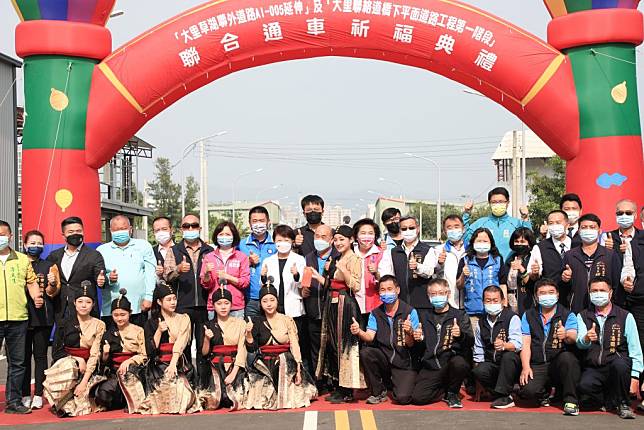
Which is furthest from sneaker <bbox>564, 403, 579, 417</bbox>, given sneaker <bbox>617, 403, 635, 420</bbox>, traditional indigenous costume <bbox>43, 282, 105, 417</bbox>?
traditional indigenous costume <bbox>43, 282, 105, 417</bbox>

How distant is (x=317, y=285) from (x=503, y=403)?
1.92 meters

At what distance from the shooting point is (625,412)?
6.91 m

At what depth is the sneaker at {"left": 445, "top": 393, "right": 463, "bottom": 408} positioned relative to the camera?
7434mm

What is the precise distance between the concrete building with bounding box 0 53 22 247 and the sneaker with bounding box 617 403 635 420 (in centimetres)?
1304

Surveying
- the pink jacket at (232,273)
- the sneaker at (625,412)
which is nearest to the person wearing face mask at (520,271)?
the sneaker at (625,412)

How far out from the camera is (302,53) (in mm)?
11133

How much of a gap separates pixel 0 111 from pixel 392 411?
39.3ft

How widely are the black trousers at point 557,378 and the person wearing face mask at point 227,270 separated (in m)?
2.61

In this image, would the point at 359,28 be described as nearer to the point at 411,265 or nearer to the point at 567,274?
the point at 411,265

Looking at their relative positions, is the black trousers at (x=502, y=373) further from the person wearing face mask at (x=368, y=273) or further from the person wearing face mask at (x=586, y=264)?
the person wearing face mask at (x=368, y=273)

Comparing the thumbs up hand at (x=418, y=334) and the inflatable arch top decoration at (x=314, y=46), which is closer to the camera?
the thumbs up hand at (x=418, y=334)

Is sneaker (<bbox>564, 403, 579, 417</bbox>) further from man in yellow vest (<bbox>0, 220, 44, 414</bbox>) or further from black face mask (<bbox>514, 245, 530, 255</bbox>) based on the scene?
man in yellow vest (<bbox>0, 220, 44, 414</bbox>)

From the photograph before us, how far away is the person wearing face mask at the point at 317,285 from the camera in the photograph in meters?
8.00

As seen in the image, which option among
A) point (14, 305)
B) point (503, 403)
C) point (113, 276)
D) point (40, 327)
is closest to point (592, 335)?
point (503, 403)
